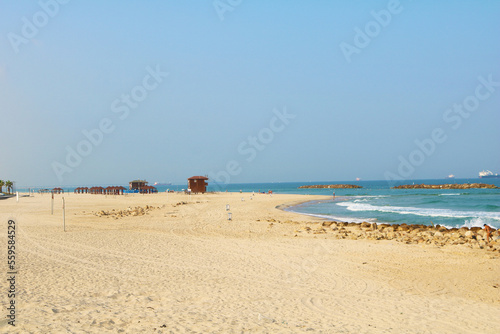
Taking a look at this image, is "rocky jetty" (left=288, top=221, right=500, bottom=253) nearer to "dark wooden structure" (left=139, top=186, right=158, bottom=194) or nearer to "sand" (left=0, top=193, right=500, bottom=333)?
"sand" (left=0, top=193, right=500, bottom=333)

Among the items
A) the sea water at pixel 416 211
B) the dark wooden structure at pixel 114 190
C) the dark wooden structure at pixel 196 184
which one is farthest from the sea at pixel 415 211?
the dark wooden structure at pixel 114 190

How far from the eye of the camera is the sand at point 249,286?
568cm

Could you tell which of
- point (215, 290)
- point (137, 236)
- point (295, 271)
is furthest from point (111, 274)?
point (137, 236)

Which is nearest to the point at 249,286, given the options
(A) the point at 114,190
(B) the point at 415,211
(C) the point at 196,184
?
(B) the point at 415,211

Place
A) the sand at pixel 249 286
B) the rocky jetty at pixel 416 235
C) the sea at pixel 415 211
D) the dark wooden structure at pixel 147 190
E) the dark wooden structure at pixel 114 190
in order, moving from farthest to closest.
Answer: the dark wooden structure at pixel 147 190 < the dark wooden structure at pixel 114 190 < the sea at pixel 415 211 < the rocky jetty at pixel 416 235 < the sand at pixel 249 286

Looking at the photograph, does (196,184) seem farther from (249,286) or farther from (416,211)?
(249,286)

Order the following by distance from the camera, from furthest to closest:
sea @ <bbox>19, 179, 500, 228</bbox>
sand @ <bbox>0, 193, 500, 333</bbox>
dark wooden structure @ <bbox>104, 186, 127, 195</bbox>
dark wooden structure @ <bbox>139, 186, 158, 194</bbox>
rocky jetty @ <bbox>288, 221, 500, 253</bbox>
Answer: dark wooden structure @ <bbox>139, 186, 158, 194</bbox> → dark wooden structure @ <bbox>104, 186, 127, 195</bbox> → sea @ <bbox>19, 179, 500, 228</bbox> → rocky jetty @ <bbox>288, 221, 500, 253</bbox> → sand @ <bbox>0, 193, 500, 333</bbox>

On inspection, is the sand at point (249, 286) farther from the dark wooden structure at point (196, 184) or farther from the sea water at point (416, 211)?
the dark wooden structure at point (196, 184)

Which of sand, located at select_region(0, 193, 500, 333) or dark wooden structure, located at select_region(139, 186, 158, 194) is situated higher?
dark wooden structure, located at select_region(139, 186, 158, 194)

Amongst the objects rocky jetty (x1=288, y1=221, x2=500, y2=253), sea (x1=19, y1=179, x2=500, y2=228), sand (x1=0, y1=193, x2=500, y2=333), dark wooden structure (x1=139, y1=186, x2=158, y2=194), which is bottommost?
sea (x1=19, y1=179, x2=500, y2=228)

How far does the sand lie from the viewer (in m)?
5.68

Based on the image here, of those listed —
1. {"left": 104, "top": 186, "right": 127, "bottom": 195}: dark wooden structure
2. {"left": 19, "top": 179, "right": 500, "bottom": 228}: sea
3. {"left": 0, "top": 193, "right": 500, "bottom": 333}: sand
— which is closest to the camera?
{"left": 0, "top": 193, "right": 500, "bottom": 333}: sand

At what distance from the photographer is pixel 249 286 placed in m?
7.89

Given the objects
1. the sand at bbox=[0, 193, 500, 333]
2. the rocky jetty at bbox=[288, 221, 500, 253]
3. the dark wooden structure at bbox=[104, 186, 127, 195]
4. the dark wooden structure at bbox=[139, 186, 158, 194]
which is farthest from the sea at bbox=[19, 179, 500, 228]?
the dark wooden structure at bbox=[139, 186, 158, 194]
